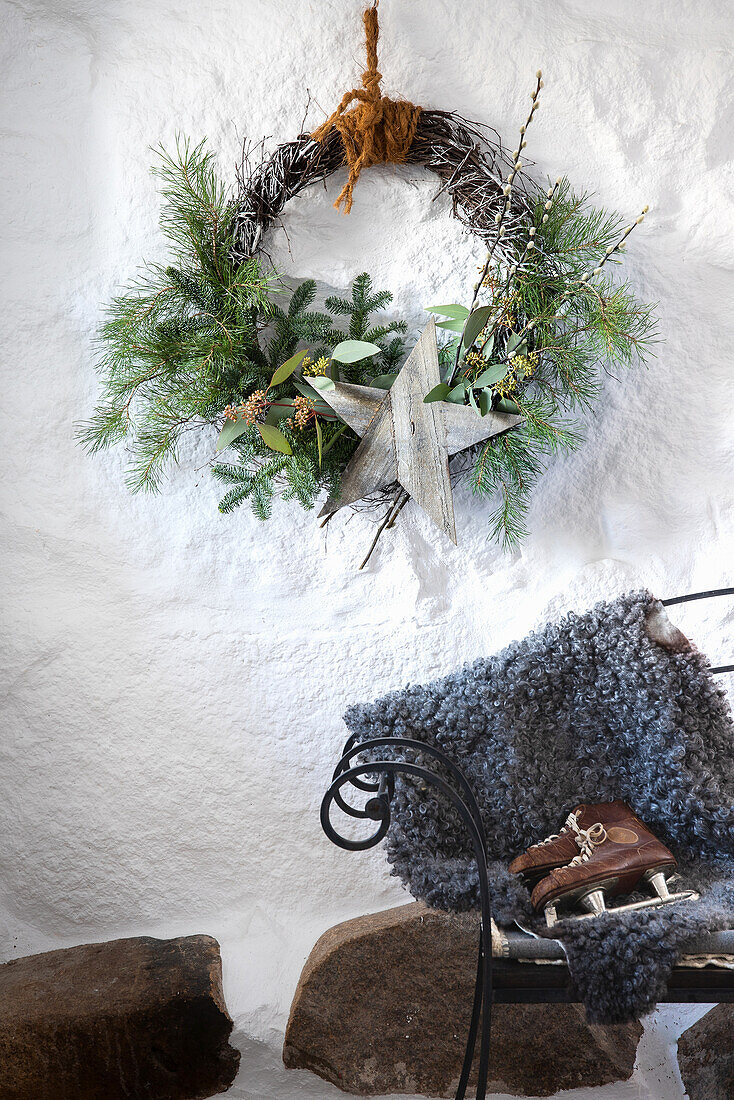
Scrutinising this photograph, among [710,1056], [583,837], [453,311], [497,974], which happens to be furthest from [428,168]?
[710,1056]

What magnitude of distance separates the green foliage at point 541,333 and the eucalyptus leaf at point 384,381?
0.10 m

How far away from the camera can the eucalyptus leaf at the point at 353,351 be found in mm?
1331

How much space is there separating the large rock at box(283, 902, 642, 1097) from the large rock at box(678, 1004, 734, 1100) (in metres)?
0.26

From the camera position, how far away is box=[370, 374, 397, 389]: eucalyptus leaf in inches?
55.4

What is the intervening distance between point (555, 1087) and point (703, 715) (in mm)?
699

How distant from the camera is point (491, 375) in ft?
4.33

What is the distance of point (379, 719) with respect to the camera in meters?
1.21

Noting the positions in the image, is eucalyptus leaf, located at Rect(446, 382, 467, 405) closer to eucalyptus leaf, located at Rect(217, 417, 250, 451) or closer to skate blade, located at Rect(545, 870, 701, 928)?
eucalyptus leaf, located at Rect(217, 417, 250, 451)

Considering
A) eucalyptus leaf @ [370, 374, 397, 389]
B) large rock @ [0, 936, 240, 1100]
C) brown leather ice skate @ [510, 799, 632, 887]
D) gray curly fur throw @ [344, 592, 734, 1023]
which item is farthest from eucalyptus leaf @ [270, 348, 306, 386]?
large rock @ [0, 936, 240, 1100]

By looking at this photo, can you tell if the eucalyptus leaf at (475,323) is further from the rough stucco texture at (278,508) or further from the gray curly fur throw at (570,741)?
the gray curly fur throw at (570,741)

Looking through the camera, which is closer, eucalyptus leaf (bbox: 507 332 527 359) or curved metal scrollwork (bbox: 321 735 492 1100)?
curved metal scrollwork (bbox: 321 735 492 1100)

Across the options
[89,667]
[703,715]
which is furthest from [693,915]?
[89,667]

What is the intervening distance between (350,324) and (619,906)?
3.26ft

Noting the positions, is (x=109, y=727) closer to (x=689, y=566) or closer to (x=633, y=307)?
(x=689, y=566)
